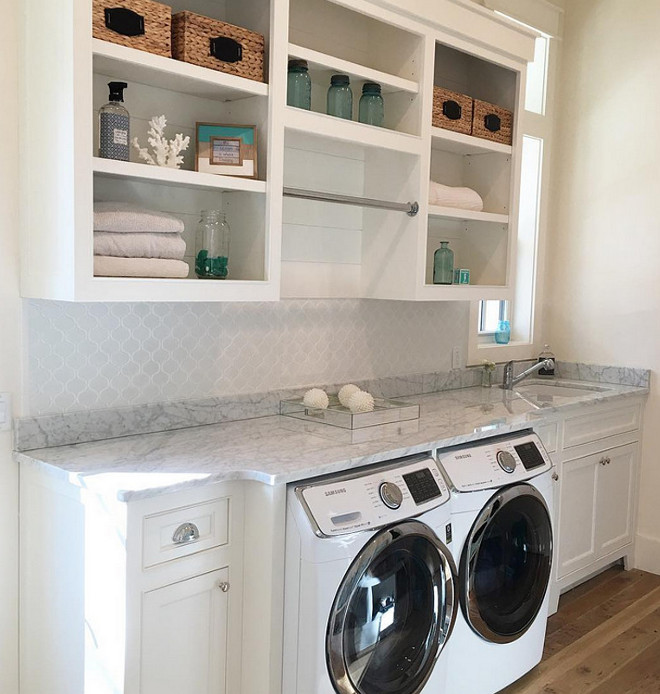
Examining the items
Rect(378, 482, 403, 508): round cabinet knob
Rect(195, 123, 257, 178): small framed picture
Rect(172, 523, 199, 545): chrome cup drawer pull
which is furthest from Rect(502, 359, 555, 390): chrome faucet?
Rect(172, 523, 199, 545): chrome cup drawer pull

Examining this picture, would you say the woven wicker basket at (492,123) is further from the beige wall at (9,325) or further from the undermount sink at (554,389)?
the beige wall at (9,325)

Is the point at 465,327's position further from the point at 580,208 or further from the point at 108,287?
the point at 108,287

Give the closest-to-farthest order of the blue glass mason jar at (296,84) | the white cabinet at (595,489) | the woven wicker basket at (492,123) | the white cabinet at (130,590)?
1. the white cabinet at (130,590)
2. the blue glass mason jar at (296,84)
3. the woven wicker basket at (492,123)
4. the white cabinet at (595,489)

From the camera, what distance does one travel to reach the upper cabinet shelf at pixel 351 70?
8.46 feet

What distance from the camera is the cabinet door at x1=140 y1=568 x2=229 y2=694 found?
6.49ft

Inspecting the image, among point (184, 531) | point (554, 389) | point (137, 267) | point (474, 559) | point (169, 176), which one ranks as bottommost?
point (474, 559)

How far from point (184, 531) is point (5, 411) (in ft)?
2.07

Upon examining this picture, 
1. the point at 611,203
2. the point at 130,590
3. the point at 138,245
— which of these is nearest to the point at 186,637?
the point at 130,590

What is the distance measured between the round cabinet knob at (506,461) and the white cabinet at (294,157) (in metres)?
0.72

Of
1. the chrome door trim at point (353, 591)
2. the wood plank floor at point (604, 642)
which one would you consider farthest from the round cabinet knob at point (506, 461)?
the wood plank floor at point (604, 642)

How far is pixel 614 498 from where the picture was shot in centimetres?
383

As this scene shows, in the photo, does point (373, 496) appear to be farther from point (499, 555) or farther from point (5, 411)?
point (5, 411)

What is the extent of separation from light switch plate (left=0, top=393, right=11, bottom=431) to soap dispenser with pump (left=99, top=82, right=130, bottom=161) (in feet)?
2.36

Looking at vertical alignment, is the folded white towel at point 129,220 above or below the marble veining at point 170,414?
above
